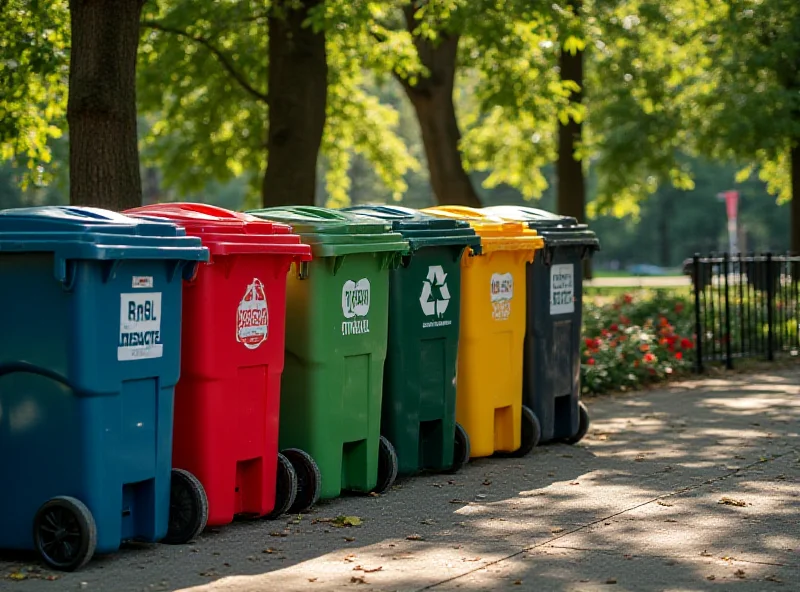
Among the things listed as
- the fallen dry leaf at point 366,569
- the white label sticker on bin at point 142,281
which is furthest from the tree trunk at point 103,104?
the fallen dry leaf at point 366,569

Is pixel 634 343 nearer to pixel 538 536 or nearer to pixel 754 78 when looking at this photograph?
pixel 538 536

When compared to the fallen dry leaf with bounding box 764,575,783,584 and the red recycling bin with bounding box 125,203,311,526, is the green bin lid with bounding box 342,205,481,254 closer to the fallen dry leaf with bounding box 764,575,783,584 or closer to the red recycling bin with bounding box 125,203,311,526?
the red recycling bin with bounding box 125,203,311,526

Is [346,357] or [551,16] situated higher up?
[551,16]

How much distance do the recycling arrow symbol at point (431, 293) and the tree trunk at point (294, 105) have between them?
639 centimetres

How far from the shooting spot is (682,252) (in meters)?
68.7

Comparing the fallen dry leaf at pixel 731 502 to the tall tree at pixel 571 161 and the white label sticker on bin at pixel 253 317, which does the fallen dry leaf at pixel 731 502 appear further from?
the tall tree at pixel 571 161

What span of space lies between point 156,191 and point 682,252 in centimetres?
2595

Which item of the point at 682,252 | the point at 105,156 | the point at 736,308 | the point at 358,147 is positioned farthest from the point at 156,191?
the point at 105,156

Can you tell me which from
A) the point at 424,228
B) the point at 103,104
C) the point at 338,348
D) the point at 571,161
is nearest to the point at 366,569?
the point at 338,348

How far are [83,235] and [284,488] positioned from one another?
1821 millimetres

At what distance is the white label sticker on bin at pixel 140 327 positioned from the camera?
5.89m

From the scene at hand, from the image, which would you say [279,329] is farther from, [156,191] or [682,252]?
[682,252]

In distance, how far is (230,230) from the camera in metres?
6.51

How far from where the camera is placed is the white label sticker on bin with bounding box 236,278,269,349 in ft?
21.3
